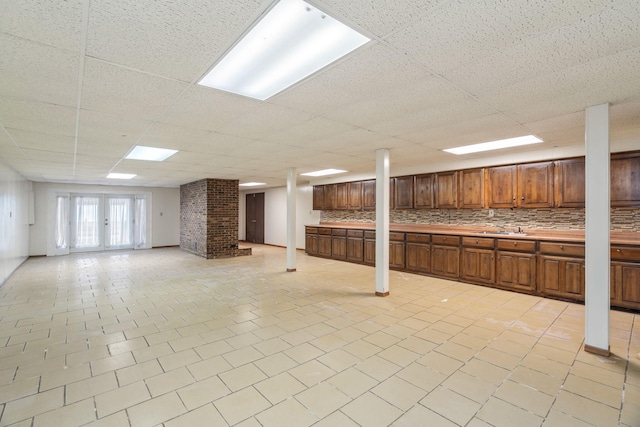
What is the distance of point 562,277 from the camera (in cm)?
445

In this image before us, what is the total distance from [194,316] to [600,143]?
4.85 metres

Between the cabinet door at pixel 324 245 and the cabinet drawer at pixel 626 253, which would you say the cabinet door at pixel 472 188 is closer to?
the cabinet drawer at pixel 626 253

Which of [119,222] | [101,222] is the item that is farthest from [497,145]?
[101,222]

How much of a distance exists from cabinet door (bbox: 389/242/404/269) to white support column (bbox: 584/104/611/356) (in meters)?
3.76

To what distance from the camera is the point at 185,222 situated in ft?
34.2

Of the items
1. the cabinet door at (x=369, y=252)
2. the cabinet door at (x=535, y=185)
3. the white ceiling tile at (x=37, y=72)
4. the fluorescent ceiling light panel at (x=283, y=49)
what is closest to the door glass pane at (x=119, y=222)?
the cabinet door at (x=369, y=252)

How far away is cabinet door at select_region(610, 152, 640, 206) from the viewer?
164 inches

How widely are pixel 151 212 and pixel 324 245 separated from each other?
22.2ft

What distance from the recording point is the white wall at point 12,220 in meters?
5.57

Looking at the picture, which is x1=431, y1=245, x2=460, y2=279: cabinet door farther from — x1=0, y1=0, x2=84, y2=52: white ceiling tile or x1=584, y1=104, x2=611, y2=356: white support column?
x1=0, y1=0, x2=84, y2=52: white ceiling tile

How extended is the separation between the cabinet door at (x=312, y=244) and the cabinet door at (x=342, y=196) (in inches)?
46.1

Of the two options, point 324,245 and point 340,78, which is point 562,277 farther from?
point 324,245

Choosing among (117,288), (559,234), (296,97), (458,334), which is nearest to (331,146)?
(296,97)

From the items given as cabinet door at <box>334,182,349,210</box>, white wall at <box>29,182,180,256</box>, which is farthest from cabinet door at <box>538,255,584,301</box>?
white wall at <box>29,182,180,256</box>
